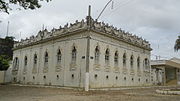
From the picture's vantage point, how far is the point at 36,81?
26594mm

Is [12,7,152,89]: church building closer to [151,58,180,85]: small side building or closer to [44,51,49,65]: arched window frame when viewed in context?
[44,51,49,65]: arched window frame

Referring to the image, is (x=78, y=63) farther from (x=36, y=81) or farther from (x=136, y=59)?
(x=136, y=59)

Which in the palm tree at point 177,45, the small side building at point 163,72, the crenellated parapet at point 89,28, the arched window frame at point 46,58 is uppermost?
the crenellated parapet at point 89,28

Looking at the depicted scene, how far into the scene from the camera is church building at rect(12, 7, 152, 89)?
20.8 meters

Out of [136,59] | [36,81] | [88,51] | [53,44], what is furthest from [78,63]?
[136,59]

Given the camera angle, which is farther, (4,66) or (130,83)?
(4,66)

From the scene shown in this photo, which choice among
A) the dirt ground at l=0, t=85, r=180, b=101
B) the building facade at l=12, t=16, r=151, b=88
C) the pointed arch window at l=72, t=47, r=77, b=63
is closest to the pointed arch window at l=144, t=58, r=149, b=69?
the building facade at l=12, t=16, r=151, b=88

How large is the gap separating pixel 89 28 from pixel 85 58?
3180mm

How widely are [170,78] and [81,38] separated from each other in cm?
2732

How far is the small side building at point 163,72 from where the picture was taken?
3425 cm

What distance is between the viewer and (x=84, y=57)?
67.3 ft

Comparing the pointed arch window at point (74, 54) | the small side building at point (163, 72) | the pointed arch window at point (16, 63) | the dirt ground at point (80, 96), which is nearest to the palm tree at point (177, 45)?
the dirt ground at point (80, 96)

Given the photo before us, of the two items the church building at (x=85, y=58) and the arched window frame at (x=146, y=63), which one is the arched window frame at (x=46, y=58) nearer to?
the church building at (x=85, y=58)

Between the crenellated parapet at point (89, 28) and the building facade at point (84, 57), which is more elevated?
the crenellated parapet at point (89, 28)
